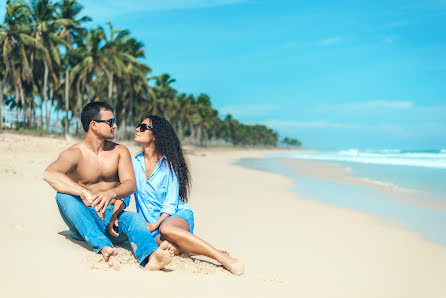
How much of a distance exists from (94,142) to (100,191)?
461 mm

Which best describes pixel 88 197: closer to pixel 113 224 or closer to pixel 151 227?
pixel 113 224

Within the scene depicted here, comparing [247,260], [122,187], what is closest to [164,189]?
[122,187]

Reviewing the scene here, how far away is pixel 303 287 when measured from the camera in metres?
3.33

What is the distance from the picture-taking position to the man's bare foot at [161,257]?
10.1 feet

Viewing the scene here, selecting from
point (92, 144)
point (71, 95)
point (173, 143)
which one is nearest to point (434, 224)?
point (173, 143)

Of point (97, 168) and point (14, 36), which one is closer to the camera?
point (97, 168)

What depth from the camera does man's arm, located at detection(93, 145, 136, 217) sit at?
3236 mm

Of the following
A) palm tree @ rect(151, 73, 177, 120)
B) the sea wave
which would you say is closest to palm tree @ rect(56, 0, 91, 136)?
palm tree @ rect(151, 73, 177, 120)

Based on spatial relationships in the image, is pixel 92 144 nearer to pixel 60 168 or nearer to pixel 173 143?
pixel 60 168

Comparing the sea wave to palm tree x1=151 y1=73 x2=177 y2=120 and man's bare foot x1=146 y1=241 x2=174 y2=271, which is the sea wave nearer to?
palm tree x1=151 y1=73 x2=177 y2=120

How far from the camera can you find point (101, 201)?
3.22 metres

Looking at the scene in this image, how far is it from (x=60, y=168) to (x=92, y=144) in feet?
1.17

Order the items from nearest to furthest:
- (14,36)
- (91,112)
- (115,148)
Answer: (91,112) → (115,148) → (14,36)

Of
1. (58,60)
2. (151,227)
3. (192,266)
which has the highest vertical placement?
(58,60)
